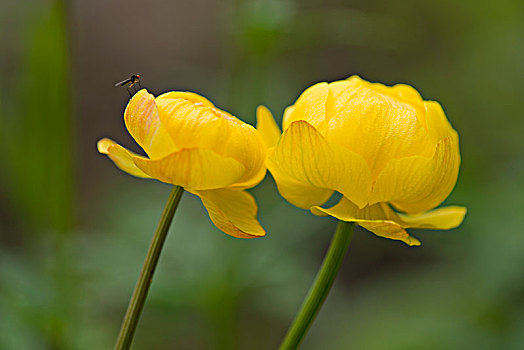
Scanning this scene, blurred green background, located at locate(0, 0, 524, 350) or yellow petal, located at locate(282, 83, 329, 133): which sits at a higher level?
yellow petal, located at locate(282, 83, 329, 133)

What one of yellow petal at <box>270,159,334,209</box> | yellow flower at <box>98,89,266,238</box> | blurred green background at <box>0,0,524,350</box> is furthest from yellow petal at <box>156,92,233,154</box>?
blurred green background at <box>0,0,524,350</box>

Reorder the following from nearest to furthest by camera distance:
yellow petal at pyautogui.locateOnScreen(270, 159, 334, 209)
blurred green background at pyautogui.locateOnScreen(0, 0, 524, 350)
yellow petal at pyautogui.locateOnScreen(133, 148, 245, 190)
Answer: yellow petal at pyautogui.locateOnScreen(133, 148, 245, 190)
yellow petal at pyautogui.locateOnScreen(270, 159, 334, 209)
blurred green background at pyautogui.locateOnScreen(0, 0, 524, 350)

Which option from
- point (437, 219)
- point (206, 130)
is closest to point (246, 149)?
point (206, 130)

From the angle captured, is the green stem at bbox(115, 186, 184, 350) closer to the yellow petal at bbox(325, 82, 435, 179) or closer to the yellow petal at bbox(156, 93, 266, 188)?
the yellow petal at bbox(156, 93, 266, 188)

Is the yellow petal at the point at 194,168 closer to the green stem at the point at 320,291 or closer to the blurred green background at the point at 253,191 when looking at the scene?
the green stem at the point at 320,291

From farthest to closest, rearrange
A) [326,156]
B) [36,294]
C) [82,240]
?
[82,240] < [36,294] < [326,156]

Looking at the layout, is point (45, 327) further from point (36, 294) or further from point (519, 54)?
point (519, 54)

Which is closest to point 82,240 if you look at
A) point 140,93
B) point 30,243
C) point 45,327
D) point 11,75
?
point 30,243
